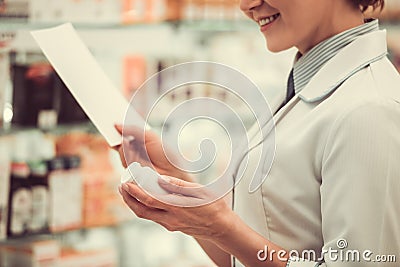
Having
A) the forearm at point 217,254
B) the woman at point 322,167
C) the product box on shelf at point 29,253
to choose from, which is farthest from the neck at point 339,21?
the product box on shelf at point 29,253

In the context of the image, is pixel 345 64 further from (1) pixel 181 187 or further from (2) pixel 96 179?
(2) pixel 96 179

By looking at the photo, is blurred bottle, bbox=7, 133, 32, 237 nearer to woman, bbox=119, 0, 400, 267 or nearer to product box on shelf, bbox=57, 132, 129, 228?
product box on shelf, bbox=57, 132, 129, 228

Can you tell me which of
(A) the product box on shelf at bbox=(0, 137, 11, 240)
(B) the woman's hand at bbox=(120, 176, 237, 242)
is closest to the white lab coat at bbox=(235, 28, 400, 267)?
(B) the woman's hand at bbox=(120, 176, 237, 242)

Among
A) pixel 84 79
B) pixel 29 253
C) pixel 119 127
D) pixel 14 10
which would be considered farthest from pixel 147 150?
pixel 29 253

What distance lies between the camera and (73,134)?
237 cm

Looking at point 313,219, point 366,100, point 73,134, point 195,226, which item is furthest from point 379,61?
point 73,134

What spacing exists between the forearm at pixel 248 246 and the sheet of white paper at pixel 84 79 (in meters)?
0.30

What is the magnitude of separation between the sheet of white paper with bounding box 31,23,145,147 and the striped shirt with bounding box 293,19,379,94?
12.7 inches

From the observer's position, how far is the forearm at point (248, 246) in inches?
35.4

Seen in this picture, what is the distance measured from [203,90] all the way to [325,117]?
5.78ft

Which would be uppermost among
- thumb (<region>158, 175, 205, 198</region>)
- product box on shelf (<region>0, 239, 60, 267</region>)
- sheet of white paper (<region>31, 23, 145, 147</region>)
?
sheet of white paper (<region>31, 23, 145, 147</region>)

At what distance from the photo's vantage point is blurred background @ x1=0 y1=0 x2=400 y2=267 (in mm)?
2180

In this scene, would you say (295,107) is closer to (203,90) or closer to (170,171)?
(170,171)
